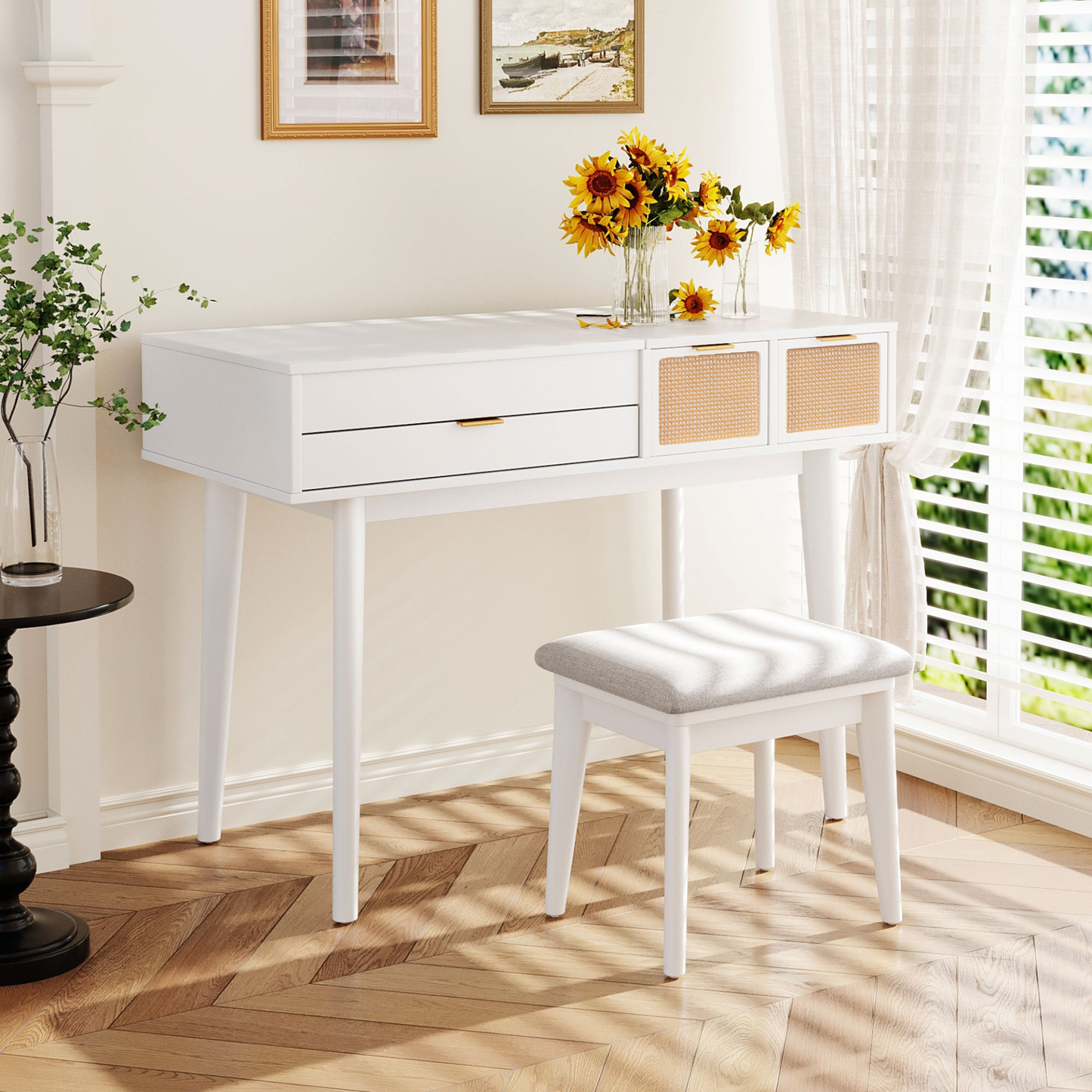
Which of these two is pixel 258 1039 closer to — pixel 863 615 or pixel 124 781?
pixel 124 781

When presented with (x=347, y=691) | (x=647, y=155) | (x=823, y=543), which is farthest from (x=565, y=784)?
(x=647, y=155)

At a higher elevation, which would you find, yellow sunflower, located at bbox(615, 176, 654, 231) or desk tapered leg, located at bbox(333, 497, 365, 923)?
yellow sunflower, located at bbox(615, 176, 654, 231)

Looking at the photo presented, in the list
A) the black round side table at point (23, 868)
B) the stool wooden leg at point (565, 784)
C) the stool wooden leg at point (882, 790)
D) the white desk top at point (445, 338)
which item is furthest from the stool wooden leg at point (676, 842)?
the black round side table at point (23, 868)

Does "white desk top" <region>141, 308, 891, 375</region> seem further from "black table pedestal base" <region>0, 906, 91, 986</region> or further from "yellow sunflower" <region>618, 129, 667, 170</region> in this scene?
"black table pedestal base" <region>0, 906, 91, 986</region>

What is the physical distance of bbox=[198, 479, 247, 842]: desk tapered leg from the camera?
9.33 feet

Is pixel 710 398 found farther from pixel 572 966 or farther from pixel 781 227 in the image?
pixel 572 966

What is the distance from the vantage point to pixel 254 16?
2861 mm

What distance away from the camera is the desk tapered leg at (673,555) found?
3307 millimetres

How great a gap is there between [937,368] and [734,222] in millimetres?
507

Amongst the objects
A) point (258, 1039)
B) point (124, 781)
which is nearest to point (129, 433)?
point (124, 781)

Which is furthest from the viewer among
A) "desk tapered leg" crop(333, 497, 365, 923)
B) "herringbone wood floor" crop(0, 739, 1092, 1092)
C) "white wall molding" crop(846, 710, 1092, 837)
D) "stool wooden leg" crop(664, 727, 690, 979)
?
"white wall molding" crop(846, 710, 1092, 837)

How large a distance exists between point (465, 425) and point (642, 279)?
1.77ft

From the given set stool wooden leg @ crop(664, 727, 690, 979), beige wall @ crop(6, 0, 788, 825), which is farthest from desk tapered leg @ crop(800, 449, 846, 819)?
stool wooden leg @ crop(664, 727, 690, 979)

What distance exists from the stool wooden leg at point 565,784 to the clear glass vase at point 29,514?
81 centimetres
